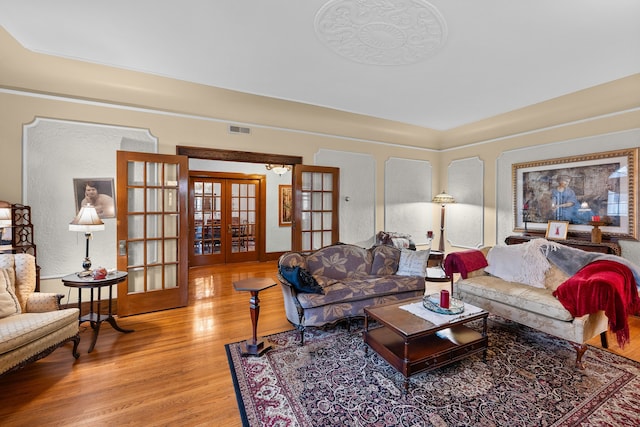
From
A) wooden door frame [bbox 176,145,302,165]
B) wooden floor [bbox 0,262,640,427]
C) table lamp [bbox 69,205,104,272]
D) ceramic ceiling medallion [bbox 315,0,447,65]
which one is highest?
ceramic ceiling medallion [bbox 315,0,447,65]

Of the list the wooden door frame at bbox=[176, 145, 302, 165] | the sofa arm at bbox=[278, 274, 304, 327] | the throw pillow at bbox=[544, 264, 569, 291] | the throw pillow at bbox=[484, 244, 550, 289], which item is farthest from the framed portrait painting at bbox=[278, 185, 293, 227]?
the throw pillow at bbox=[544, 264, 569, 291]

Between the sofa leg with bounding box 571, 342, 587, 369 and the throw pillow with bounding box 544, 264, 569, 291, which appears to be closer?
the sofa leg with bounding box 571, 342, 587, 369

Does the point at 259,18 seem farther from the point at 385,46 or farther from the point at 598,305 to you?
the point at 598,305

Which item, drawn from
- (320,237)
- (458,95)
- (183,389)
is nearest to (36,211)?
(183,389)

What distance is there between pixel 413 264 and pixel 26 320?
12.6ft

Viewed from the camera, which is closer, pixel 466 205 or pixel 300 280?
pixel 300 280

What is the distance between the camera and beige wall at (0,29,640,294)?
312 centimetres

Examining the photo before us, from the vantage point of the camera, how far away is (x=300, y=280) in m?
2.83

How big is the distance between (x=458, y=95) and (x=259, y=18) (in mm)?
2946

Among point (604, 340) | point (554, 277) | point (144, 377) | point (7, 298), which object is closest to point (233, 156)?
point (7, 298)

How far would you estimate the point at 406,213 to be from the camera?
5926 mm

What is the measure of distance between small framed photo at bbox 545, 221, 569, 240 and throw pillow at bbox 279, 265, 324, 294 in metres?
3.78

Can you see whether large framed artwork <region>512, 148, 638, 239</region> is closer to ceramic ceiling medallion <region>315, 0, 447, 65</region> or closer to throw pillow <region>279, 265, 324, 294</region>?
ceramic ceiling medallion <region>315, 0, 447, 65</region>

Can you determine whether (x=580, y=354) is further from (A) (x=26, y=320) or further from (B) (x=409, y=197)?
(A) (x=26, y=320)
